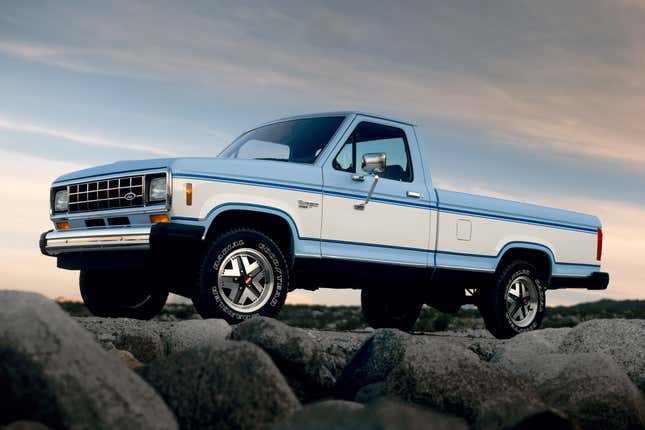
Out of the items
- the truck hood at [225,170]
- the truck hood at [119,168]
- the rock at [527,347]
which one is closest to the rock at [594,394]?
the rock at [527,347]

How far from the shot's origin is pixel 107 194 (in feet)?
27.8

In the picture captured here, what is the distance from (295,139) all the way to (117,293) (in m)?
2.77

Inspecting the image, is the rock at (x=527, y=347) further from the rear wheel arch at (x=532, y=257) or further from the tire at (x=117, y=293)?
the tire at (x=117, y=293)

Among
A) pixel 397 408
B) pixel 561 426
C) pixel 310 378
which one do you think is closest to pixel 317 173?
pixel 310 378

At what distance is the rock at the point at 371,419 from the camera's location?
3.68 metres

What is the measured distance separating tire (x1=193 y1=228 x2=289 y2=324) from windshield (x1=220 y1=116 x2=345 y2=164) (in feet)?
4.35

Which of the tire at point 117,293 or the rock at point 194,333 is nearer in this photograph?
the rock at point 194,333

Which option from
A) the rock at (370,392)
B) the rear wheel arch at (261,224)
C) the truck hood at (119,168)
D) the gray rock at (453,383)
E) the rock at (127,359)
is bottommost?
the rock at (370,392)

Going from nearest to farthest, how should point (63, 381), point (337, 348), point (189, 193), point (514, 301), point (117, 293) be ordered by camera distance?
1. point (63, 381)
2. point (337, 348)
3. point (189, 193)
4. point (117, 293)
5. point (514, 301)

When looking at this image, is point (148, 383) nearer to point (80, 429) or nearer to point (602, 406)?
point (80, 429)

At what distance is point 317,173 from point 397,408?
16.9 feet

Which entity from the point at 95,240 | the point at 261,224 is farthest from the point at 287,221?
the point at 95,240

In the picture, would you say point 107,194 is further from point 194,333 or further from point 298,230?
point 194,333

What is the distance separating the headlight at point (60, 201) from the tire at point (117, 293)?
0.88 meters
